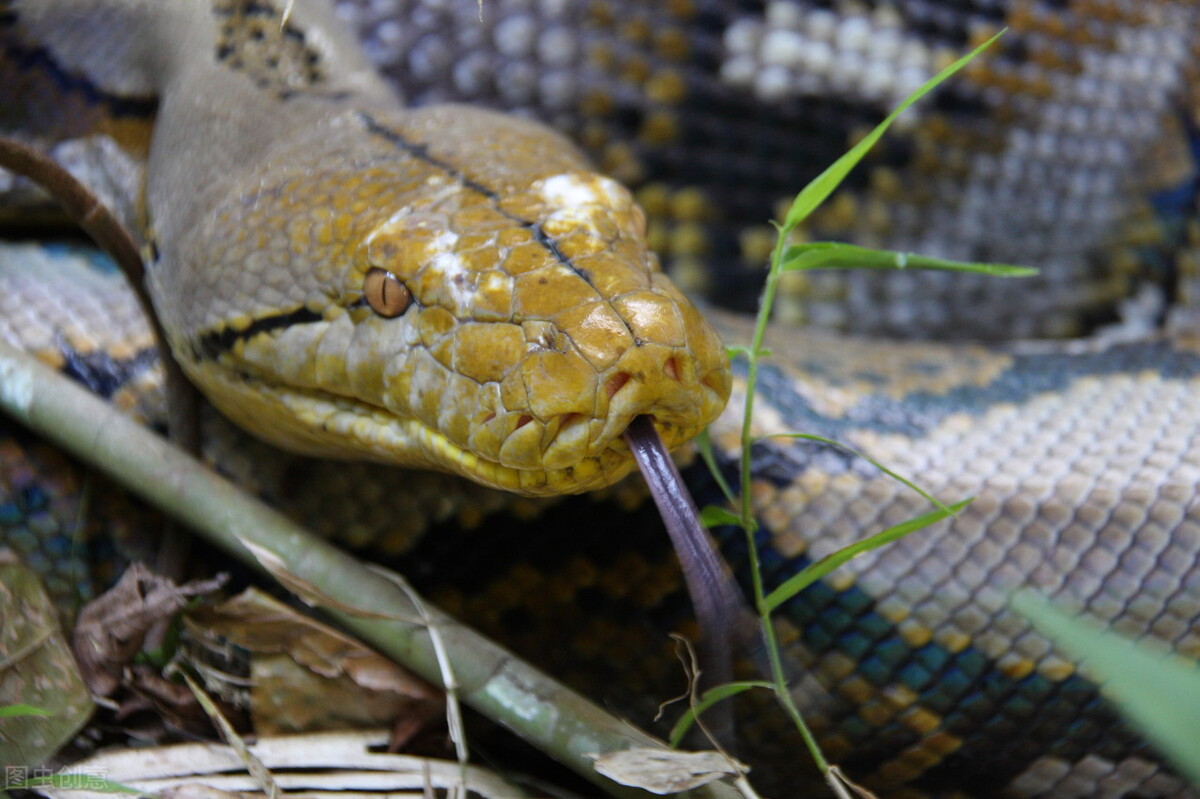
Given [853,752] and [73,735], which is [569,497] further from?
[73,735]

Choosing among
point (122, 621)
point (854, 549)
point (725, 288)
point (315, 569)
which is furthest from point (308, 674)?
point (725, 288)

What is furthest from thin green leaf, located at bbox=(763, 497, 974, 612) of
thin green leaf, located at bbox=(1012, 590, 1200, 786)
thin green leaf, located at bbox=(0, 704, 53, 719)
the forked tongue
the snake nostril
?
thin green leaf, located at bbox=(0, 704, 53, 719)

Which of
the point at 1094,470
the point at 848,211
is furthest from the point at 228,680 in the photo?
the point at 848,211

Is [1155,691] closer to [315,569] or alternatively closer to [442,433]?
[442,433]

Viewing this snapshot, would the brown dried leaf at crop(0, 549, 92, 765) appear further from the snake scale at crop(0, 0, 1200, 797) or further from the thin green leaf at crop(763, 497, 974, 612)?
the thin green leaf at crop(763, 497, 974, 612)

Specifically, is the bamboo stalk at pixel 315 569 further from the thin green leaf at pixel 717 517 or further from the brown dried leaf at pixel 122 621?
the thin green leaf at pixel 717 517
